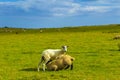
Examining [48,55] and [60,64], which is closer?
[60,64]

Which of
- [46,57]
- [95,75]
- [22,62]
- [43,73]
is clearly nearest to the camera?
[95,75]

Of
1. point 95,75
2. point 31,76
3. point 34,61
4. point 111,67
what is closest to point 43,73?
point 31,76

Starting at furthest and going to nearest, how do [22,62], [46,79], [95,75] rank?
[22,62] → [95,75] → [46,79]

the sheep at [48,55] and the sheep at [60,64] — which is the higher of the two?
the sheep at [48,55]

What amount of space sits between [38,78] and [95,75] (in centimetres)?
336

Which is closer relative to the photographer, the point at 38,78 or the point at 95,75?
the point at 38,78

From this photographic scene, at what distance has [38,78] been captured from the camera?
61.0ft

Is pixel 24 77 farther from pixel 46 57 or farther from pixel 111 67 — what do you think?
pixel 111 67

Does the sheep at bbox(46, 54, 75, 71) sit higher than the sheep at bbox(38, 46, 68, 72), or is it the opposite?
the sheep at bbox(38, 46, 68, 72)

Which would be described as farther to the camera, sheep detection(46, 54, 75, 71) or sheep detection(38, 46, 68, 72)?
sheep detection(38, 46, 68, 72)

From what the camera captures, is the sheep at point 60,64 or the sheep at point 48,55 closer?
the sheep at point 60,64

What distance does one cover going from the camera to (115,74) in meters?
20.0

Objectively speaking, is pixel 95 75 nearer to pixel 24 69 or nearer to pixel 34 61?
pixel 24 69

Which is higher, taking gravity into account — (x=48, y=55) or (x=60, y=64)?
(x=48, y=55)
